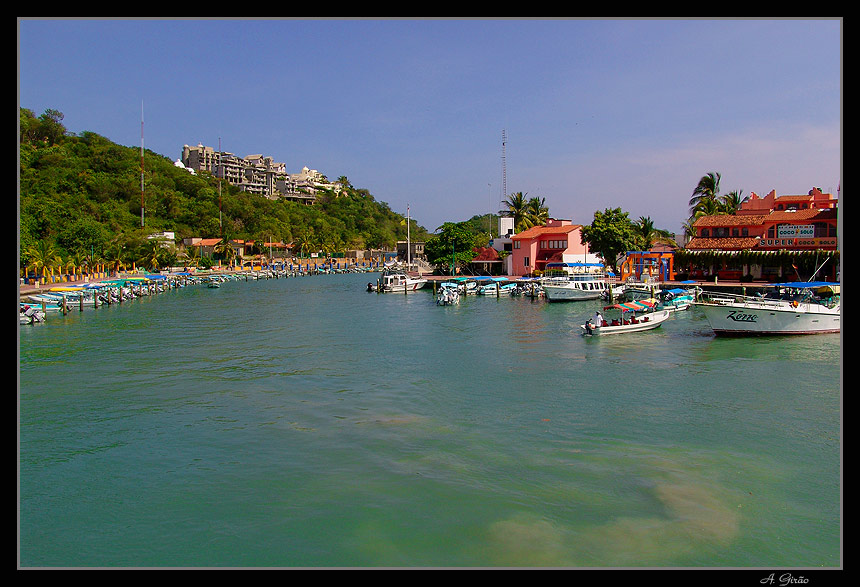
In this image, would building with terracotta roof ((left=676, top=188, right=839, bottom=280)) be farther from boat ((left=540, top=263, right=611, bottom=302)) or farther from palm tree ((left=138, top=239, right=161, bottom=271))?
palm tree ((left=138, top=239, right=161, bottom=271))

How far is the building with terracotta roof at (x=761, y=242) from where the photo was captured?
4962 cm

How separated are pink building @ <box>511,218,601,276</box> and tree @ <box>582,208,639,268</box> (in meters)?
3.26

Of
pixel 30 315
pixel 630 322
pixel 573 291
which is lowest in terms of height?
pixel 630 322

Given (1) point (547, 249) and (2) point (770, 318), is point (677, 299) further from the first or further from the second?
(1) point (547, 249)

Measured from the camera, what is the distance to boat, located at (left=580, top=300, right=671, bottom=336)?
3150 cm

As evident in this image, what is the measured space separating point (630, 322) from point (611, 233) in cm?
2955

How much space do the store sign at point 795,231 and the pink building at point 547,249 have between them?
18471 mm

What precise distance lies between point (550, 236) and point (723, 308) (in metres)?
39.7

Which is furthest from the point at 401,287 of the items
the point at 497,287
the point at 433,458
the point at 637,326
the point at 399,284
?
the point at 433,458

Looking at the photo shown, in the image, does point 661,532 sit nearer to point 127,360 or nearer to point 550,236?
point 127,360

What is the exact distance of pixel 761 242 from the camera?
171 ft

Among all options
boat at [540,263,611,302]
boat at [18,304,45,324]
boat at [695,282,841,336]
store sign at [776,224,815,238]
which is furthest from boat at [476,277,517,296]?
boat at [18,304,45,324]

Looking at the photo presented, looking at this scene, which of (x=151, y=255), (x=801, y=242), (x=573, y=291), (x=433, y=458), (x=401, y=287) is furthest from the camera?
(x=151, y=255)
